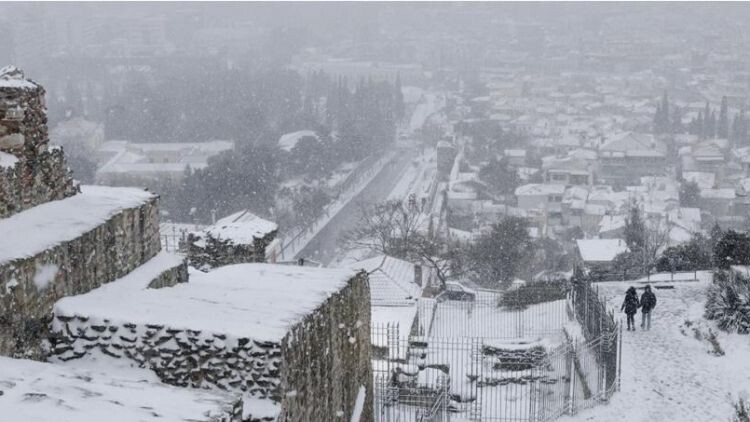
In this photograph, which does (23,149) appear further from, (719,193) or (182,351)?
(719,193)

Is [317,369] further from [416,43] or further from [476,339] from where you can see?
[416,43]

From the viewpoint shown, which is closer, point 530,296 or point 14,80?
point 14,80

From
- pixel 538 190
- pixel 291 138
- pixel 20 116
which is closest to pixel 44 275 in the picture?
pixel 20 116

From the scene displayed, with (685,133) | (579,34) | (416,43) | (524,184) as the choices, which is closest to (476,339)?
(524,184)

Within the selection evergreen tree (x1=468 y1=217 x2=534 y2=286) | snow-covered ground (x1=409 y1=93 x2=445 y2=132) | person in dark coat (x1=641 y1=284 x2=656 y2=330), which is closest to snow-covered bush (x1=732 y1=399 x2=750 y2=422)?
person in dark coat (x1=641 y1=284 x2=656 y2=330)

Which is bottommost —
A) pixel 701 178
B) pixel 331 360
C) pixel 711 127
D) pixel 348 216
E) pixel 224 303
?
pixel 348 216

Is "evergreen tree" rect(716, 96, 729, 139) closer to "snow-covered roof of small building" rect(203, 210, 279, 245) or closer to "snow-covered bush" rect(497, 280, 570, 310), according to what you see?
"snow-covered bush" rect(497, 280, 570, 310)
